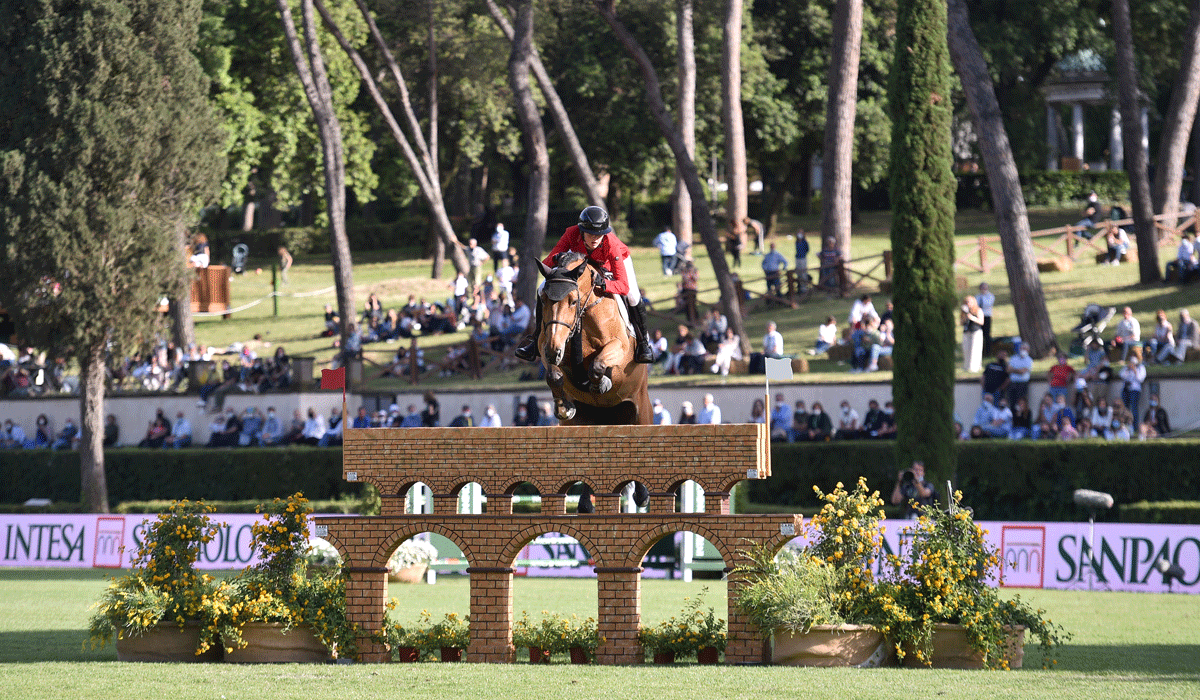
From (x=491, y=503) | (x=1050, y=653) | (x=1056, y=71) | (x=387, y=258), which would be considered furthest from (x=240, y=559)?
(x=1056, y=71)

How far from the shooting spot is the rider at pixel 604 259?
12297mm

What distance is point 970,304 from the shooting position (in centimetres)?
2894

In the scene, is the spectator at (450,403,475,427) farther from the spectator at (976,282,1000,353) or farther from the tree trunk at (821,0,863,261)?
the tree trunk at (821,0,863,261)

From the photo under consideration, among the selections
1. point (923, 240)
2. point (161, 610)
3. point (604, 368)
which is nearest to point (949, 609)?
point (604, 368)

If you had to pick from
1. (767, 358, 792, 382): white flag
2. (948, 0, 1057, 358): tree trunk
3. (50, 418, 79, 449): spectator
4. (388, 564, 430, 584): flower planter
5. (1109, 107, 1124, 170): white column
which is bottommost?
(388, 564, 430, 584): flower planter

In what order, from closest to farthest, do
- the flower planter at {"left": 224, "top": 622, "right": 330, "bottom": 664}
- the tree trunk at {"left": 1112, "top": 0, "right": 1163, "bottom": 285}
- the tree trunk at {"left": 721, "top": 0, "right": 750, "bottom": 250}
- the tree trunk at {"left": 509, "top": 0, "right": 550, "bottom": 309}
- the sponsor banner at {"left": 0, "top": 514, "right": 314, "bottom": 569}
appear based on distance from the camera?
the flower planter at {"left": 224, "top": 622, "right": 330, "bottom": 664}
the sponsor banner at {"left": 0, "top": 514, "right": 314, "bottom": 569}
the tree trunk at {"left": 509, "top": 0, "right": 550, "bottom": 309}
the tree trunk at {"left": 1112, "top": 0, "right": 1163, "bottom": 285}
the tree trunk at {"left": 721, "top": 0, "right": 750, "bottom": 250}

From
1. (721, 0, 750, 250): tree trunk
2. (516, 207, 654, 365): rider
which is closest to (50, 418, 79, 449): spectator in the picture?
(721, 0, 750, 250): tree trunk

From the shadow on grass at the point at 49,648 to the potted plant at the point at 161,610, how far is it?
0.22 m

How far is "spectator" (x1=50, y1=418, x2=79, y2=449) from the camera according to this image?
→ 33.3m

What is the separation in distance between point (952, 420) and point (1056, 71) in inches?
1811

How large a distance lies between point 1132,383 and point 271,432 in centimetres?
1852

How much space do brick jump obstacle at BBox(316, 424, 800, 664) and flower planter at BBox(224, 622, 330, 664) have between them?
472mm

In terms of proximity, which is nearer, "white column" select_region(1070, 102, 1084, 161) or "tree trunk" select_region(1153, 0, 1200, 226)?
"tree trunk" select_region(1153, 0, 1200, 226)

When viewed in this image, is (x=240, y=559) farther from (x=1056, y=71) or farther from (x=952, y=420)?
(x=1056, y=71)
